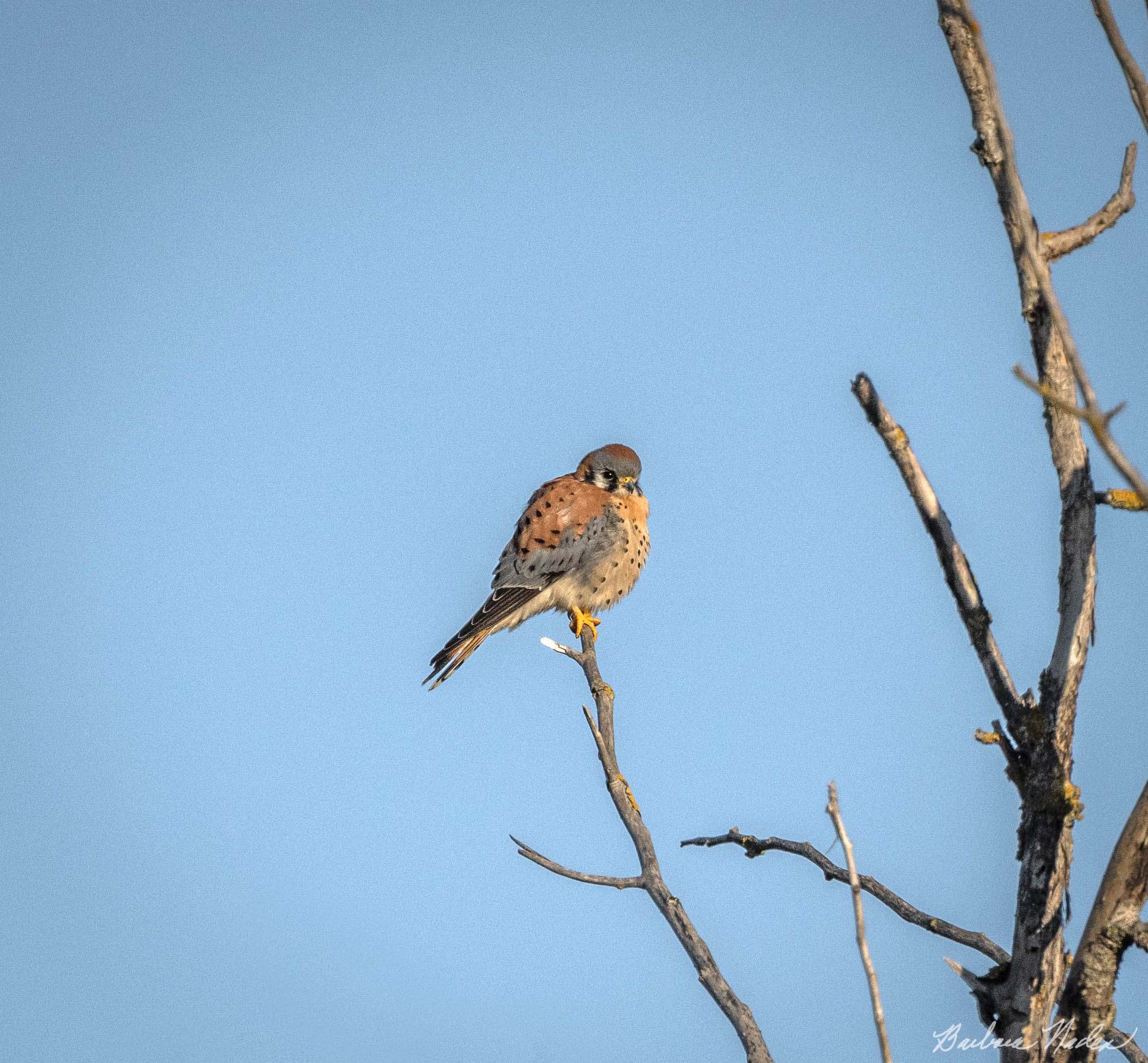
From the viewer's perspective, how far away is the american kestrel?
747 cm

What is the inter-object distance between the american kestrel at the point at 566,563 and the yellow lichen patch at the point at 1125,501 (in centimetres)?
487

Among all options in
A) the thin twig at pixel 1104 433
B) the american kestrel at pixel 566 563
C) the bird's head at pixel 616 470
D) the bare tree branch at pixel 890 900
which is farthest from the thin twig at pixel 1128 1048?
the bird's head at pixel 616 470

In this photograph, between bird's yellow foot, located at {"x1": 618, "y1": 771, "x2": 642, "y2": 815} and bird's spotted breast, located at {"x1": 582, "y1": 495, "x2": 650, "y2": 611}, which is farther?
bird's spotted breast, located at {"x1": 582, "y1": 495, "x2": 650, "y2": 611}

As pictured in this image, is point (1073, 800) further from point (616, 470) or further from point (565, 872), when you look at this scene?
point (616, 470)

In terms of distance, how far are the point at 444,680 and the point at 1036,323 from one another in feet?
17.0

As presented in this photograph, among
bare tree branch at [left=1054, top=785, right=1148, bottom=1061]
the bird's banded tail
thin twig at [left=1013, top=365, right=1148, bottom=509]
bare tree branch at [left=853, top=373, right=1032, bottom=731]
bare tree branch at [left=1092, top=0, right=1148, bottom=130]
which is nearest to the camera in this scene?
thin twig at [left=1013, top=365, right=1148, bottom=509]

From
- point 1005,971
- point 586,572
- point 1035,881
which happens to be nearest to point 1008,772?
point 1035,881

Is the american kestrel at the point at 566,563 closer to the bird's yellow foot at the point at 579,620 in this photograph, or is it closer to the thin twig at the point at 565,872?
the bird's yellow foot at the point at 579,620

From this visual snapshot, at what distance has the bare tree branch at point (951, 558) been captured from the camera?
8.61ft

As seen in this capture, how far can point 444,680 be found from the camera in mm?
7352

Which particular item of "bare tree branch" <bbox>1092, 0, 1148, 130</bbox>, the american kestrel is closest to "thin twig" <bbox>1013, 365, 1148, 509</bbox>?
"bare tree branch" <bbox>1092, 0, 1148, 130</bbox>

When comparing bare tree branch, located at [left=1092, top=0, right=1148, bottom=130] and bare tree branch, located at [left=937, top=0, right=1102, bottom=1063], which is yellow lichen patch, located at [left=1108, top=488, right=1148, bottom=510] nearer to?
bare tree branch, located at [left=937, top=0, right=1102, bottom=1063]

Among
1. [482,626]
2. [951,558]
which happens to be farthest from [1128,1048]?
[482,626]

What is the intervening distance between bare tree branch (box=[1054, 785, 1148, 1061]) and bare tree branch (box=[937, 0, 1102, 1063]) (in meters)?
0.05
